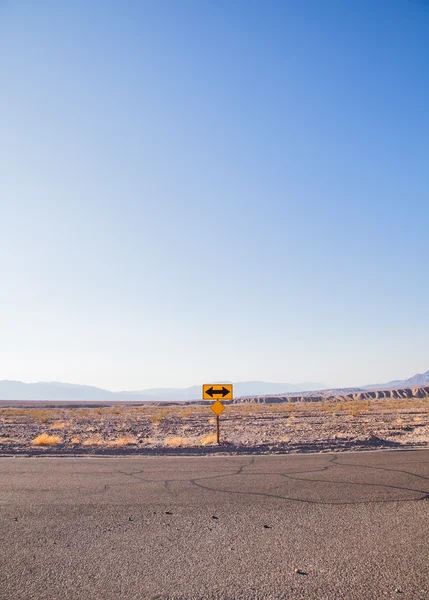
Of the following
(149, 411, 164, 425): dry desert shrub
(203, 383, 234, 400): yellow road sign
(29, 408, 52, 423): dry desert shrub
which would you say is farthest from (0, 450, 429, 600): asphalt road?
(29, 408, 52, 423): dry desert shrub

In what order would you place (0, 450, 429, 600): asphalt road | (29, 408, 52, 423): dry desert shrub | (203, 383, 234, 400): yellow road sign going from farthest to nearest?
(29, 408, 52, 423): dry desert shrub
(203, 383, 234, 400): yellow road sign
(0, 450, 429, 600): asphalt road

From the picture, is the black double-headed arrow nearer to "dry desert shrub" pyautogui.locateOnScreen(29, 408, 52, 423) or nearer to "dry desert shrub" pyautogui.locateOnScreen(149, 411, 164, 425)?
"dry desert shrub" pyautogui.locateOnScreen(149, 411, 164, 425)

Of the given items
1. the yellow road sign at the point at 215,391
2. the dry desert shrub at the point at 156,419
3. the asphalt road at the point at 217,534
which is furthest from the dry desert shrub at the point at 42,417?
the asphalt road at the point at 217,534

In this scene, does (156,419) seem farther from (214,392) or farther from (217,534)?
(217,534)

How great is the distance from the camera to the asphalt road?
426 cm

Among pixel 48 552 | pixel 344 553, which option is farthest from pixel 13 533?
pixel 344 553

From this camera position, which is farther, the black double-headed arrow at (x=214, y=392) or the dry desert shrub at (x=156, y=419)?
the dry desert shrub at (x=156, y=419)

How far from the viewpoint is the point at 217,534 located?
5.62 metres

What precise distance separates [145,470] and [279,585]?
6.35 m

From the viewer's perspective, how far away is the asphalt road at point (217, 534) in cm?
426

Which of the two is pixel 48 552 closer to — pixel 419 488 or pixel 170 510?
pixel 170 510

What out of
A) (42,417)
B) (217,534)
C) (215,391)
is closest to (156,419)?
(42,417)

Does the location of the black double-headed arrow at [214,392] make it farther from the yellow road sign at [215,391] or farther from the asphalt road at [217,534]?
the asphalt road at [217,534]

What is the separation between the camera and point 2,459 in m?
12.1
